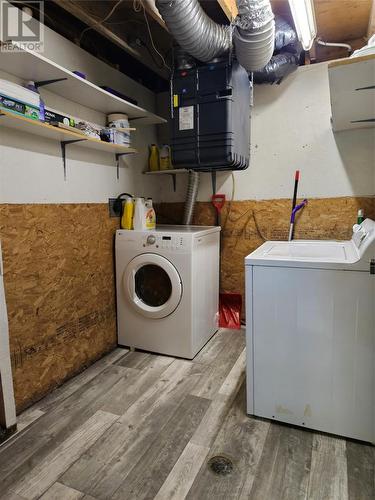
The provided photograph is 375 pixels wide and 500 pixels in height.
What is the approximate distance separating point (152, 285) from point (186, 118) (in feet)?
4.31

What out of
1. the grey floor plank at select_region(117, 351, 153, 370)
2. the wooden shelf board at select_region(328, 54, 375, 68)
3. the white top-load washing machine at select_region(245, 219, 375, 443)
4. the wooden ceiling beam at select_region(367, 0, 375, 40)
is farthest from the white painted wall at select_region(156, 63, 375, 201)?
the grey floor plank at select_region(117, 351, 153, 370)

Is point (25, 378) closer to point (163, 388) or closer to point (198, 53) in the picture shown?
point (163, 388)

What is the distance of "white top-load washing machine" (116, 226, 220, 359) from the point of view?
2.32 meters

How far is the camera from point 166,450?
1.51 metres

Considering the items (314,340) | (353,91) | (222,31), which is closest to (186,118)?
(222,31)

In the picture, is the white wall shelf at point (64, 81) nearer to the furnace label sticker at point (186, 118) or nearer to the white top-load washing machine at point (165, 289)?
the furnace label sticker at point (186, 118)

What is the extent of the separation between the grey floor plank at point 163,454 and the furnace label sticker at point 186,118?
1819mm

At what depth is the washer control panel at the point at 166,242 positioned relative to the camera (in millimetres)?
2289

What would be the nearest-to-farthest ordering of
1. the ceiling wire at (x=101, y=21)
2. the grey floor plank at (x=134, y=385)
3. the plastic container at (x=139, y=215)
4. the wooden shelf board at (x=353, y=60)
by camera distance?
the wooden shelf board at (x=353, y=60) → the grey floor plank at (x=134, y=385) → the ceiling wire at (x=101, y=21) → the plastic container at (x=139, y=215)

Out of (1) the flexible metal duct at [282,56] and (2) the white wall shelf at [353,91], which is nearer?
(2) the white wall shelf at [353,91]

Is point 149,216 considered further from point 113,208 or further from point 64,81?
point 64,81

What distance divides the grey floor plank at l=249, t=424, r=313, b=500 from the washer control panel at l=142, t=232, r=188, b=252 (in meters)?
1.25

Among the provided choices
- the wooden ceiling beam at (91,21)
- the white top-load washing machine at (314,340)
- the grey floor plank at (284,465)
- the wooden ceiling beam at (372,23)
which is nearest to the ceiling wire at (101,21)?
the wooden ceiling beam at (91,21)

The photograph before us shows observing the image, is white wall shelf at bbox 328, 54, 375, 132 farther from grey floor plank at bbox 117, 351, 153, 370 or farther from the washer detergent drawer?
grey floor plank at bbox 117, 351, 153, 370
